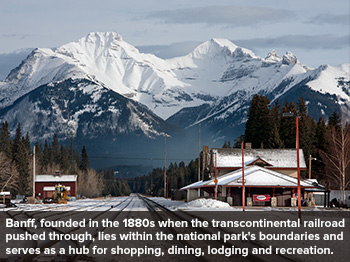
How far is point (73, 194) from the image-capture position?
131m

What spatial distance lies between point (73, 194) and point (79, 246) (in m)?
111

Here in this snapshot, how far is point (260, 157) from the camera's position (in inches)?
3595

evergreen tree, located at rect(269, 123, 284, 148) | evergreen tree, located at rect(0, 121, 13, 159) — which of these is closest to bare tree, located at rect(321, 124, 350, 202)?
evergreen tree, located at rect(269, 123, 284, 148)

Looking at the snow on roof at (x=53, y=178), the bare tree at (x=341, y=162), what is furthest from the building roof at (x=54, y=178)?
the bare tree at (x=341, y=162)

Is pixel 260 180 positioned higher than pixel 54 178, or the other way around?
pixel 260 180

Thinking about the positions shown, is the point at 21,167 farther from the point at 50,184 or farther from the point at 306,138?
the point at 306,138

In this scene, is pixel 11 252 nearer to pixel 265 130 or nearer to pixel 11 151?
pixel 265 130

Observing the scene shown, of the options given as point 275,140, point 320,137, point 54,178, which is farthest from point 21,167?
point 320,137

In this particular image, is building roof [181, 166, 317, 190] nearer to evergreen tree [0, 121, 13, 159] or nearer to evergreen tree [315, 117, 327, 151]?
evergreen tree [315, 117, 327, 151]

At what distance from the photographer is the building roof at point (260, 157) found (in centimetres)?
8856

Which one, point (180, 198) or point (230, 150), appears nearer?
point (230, 150)

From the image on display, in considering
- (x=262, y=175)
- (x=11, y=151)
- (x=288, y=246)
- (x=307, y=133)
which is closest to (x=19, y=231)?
(x=288, y=246)

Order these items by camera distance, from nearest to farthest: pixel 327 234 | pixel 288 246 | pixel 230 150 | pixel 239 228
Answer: pixel 288 246 < pixel 327 234 < pixel 239 228 < pixel 230 150

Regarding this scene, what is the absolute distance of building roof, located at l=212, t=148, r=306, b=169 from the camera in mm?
88562
